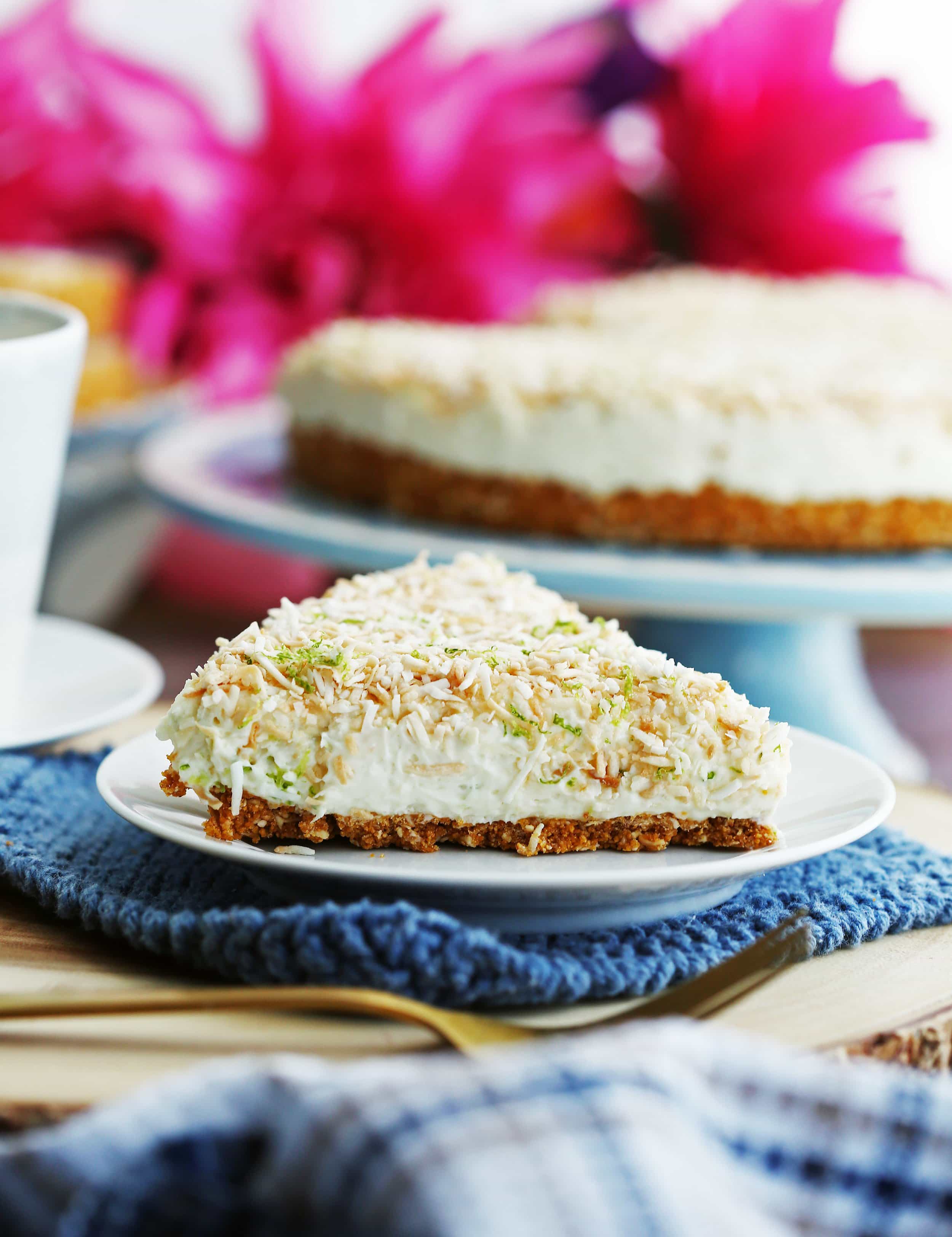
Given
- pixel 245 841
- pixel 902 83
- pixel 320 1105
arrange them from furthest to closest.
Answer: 1. pixel 902 83
2. pixel 245 841
3. pixel 320 1105

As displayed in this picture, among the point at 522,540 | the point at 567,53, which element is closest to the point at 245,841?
the point at 522,540

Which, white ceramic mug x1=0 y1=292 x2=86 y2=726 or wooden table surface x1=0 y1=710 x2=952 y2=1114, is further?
white ceramic mug x1=0 y1=292 x2=86 y2=726

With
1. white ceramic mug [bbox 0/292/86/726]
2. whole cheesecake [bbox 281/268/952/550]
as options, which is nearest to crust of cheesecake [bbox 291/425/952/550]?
whole cheesecake [bbox 281/268/952/550]

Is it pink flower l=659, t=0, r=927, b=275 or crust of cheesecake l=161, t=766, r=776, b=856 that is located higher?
pink flower l=659, t=0, r=927, b=275

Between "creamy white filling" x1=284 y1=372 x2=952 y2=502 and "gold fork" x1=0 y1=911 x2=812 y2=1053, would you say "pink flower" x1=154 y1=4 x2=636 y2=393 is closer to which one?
"creamy white filling" x1=284 y1=372 x2=952 y2=502

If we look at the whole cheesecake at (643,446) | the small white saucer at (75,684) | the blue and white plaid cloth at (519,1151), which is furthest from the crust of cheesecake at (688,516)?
the blue and white plaid cloth at (519,1151)

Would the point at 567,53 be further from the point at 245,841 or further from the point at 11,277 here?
the point at 245,841
